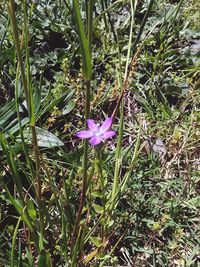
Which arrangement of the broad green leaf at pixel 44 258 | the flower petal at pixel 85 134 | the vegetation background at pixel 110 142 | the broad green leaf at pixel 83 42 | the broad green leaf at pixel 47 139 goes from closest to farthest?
the broad green leaf at pixel 83 42 < the flower petal at pixel 85 134 < the broad green leaf at pixel 44 258 < the vegetation background at pixel 110 142 < the broad green leaf at pixel 47 139

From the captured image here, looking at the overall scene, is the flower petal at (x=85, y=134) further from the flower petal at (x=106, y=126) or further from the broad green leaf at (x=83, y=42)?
→ the broad green leaf at (x=83, y=42)

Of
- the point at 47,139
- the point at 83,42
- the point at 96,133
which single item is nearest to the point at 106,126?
the point at 96,133

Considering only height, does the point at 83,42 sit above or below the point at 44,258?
above

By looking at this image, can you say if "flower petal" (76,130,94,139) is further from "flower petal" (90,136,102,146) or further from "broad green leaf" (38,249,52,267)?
"broad green leaf" (38,249,52,267)

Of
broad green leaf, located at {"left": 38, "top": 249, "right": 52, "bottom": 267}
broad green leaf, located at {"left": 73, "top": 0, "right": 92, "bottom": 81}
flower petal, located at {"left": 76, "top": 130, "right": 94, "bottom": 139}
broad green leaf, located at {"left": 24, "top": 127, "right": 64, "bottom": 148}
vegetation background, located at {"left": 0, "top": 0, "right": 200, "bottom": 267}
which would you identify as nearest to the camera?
broad green leaf, located at {"left": 73, "top": 0, "right": 92, "bottom": 81}

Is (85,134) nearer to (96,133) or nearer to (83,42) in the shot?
(96,133)

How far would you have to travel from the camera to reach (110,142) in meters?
1.58

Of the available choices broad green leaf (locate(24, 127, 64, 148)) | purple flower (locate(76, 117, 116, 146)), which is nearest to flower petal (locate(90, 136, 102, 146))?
purple flower (locate(76, 117, 116, 146))

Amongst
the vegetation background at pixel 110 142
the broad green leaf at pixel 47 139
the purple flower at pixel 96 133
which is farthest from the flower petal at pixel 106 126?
the broad green leaf at pixel 47 139

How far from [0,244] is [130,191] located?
40cm

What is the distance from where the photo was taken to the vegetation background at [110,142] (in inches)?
48.6

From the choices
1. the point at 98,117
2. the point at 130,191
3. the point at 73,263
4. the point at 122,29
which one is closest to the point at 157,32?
the point at 122,29

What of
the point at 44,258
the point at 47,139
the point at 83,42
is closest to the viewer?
the point at 83,42

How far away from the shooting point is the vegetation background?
1235mm
